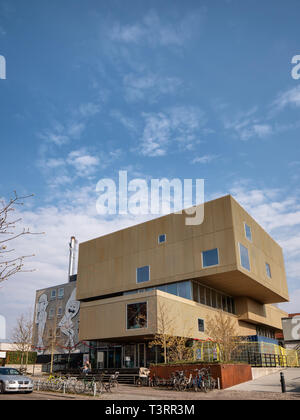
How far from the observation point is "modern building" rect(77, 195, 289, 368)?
3186cm

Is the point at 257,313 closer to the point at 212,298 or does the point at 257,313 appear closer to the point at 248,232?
the point at 212,298

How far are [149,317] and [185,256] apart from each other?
7.31 m

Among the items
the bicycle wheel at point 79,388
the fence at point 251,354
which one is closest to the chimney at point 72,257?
the fence at point 251,354

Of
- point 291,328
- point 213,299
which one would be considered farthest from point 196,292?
point 291,328

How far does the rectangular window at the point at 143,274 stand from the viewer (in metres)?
37.1

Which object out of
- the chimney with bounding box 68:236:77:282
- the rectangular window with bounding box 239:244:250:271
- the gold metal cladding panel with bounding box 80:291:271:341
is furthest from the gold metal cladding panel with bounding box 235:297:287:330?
the chimney with bounding box 68:236:77:282

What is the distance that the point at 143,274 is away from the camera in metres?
37.4

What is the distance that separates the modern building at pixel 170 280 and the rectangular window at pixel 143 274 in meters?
0.10

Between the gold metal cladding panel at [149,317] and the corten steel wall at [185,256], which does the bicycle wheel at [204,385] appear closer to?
the gold metal cladding panel at [149,317]

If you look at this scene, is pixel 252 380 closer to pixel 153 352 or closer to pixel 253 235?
pixel 153 352

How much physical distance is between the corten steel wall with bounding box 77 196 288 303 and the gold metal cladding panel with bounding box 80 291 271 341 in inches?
135

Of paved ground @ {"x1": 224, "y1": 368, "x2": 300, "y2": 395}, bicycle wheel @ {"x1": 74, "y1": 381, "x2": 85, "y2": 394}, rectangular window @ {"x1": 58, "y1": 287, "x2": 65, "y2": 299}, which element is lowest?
paved ground @ {"x1": 224, "y1": 368, "x2": 300, "y2": 395}

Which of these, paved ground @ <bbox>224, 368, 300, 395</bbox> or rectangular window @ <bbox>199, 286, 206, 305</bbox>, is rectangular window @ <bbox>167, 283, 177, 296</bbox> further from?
paved ground @ <bbox>224, 368, 300, 395</bbox>
